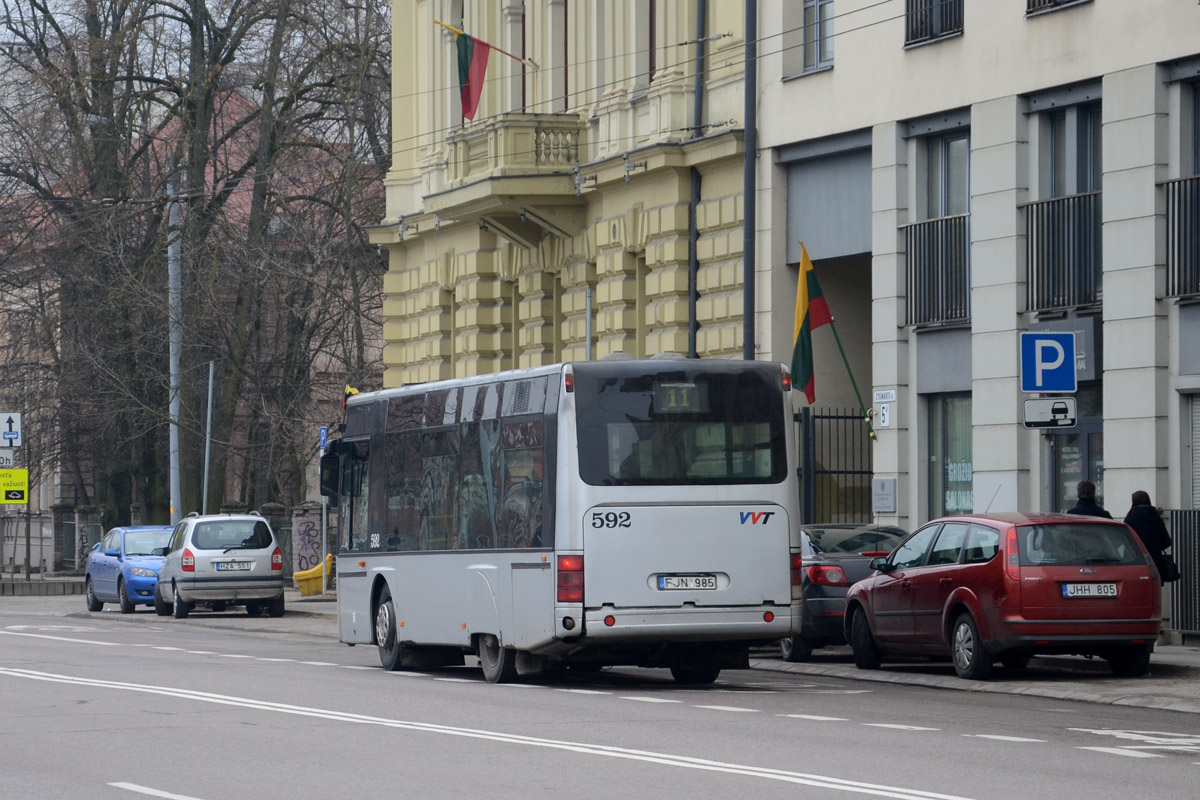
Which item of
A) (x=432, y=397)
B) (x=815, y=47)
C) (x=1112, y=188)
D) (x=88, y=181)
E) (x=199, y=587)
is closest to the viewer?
→ (x=432, y=397)

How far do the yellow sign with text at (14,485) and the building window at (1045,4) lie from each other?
30.4 meters

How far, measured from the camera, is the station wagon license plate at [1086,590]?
18.6m

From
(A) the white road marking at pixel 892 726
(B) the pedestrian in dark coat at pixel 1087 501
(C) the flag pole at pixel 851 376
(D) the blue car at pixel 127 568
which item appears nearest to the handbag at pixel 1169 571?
(B) the pedestrian in dark coat at pixel 1087 501

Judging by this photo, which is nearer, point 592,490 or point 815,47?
point 592,490

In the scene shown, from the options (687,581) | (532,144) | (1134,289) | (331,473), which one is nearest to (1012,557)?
(687,581)

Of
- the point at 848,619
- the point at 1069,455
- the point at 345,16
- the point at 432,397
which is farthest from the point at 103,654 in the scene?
the point at 345,16

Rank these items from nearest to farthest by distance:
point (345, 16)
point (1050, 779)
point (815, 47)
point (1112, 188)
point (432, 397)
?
point (1050, 779), point (432, 397), point (1112, 188), point (815, 47), point (345, 16)

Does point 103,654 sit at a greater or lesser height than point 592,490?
lesser

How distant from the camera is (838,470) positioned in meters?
30.0

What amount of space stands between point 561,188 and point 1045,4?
10.6 metres

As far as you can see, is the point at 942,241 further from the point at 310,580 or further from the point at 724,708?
the point at 310,580

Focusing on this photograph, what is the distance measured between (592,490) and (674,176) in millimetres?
13675

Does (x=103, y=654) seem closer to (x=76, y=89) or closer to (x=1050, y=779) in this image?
(x=1050, y=779)

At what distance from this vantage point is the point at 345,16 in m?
45.8
